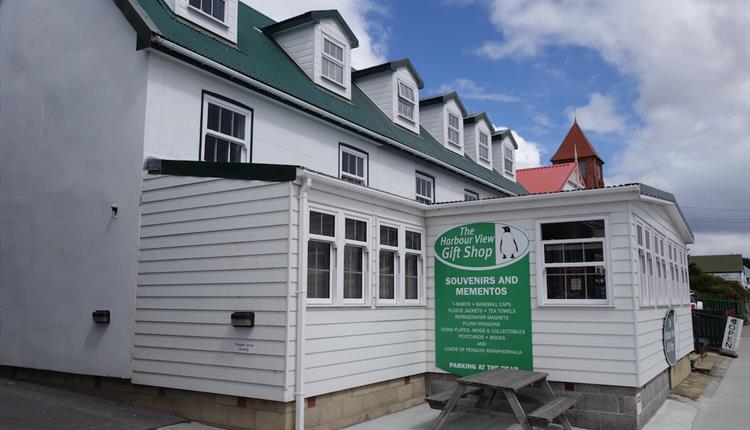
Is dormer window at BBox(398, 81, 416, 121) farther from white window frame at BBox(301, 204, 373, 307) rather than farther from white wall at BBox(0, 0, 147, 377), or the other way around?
white wall at BBox(0, 0, 147, 377)

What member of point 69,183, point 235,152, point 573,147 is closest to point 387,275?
point 235,152

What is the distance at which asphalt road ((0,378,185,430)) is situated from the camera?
7113mm

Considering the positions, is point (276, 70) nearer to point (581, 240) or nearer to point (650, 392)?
point (581, 240)

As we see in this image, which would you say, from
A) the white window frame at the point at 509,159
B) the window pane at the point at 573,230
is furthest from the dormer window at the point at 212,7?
the white window frame at the point at 509,159

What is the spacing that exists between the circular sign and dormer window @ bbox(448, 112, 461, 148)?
9795mm

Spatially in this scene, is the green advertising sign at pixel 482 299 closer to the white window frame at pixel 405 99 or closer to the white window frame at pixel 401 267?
the white window frame at pixel 401 267

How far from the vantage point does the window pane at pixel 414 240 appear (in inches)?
403

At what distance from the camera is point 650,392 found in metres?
9.34

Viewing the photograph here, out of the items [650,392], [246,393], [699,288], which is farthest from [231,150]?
[699,288]

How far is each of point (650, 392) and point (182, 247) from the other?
25.0ft

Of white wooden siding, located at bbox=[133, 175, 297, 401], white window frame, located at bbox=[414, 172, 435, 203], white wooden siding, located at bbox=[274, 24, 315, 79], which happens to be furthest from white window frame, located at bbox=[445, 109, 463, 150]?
white wooden siding, located at bbox=[133, 175, 297, 401]

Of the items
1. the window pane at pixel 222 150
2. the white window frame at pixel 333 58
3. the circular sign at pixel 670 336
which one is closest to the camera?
the window pane at pixel 222 150

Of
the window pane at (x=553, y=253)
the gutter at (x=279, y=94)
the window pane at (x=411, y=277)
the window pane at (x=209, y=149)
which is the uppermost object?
the gutter at (x=279, y=94)

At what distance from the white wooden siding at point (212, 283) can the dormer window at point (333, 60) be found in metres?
6.43
